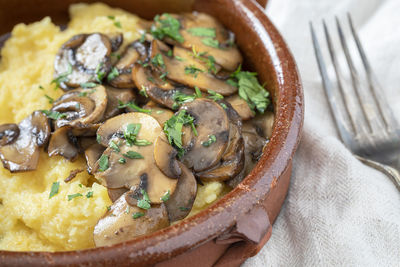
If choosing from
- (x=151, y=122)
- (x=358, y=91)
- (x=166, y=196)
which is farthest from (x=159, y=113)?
(x=358, y=91)

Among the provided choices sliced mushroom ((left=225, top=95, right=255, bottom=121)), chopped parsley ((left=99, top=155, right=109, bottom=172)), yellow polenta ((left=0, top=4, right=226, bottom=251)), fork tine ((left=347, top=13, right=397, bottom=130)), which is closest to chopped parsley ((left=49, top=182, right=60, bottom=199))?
yellow polenta ((left=0, top=4, right=226, bottom=251))

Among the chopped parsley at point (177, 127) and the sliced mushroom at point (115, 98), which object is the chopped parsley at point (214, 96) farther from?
the sliced mushroom at point (115, 98)

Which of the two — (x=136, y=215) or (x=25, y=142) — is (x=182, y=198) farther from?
(x=25, y=142)

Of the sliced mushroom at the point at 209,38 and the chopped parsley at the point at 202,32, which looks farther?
the chopped parsley at the point at 202,32

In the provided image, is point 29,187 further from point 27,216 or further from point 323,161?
point 323,161

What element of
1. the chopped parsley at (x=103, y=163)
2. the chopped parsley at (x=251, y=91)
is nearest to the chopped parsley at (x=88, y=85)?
the chopped parsley at (x=103, y=163)

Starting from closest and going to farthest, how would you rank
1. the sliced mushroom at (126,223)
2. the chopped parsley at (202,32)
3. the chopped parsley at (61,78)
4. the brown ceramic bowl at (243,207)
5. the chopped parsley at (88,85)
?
the brown ceramic bowl at (243,207)
the sliced mushroom at (126,223)
the chopped parsley at (88,85)
the chopped parsley at (61,78)
the chopped parsley at (202,32)

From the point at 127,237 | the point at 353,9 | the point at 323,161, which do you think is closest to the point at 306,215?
the point at 323,161
